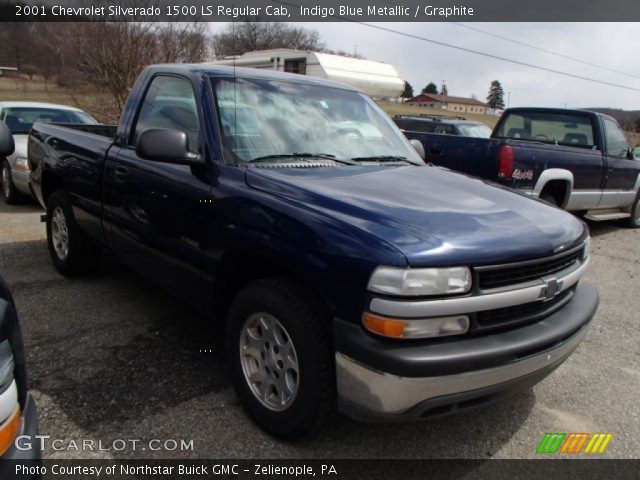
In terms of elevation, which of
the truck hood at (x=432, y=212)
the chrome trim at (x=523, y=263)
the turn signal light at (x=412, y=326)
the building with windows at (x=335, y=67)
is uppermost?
the building with windows at (x=335, y=67)

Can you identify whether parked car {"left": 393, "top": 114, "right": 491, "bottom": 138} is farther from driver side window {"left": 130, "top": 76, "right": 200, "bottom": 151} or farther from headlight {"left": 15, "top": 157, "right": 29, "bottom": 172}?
driver side window {"left": 130, "top": 76, "right": 200, "bottom": 151}

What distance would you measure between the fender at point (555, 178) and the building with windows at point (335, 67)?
289 inches

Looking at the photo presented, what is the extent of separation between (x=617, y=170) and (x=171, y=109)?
733cm

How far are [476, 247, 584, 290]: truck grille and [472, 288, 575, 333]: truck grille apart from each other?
12 cm

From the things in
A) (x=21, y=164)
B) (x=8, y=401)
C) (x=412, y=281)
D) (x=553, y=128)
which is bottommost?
(x=8, y=401)

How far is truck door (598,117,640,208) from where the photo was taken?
7949 millimetres

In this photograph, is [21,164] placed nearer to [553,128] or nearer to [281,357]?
[281,357]

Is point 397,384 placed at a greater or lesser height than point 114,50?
lesser

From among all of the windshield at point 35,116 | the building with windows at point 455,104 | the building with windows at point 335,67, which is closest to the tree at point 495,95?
the building with windows at point 455,104

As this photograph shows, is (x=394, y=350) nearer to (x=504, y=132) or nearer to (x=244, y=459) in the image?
(x=244, y=459)

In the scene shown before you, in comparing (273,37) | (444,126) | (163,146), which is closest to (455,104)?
(273,37)

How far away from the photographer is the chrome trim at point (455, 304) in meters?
2.02

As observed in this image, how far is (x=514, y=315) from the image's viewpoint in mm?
2348

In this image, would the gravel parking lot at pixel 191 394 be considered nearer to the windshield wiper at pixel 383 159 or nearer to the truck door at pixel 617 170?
the windshield wiper at pixel 383 159
